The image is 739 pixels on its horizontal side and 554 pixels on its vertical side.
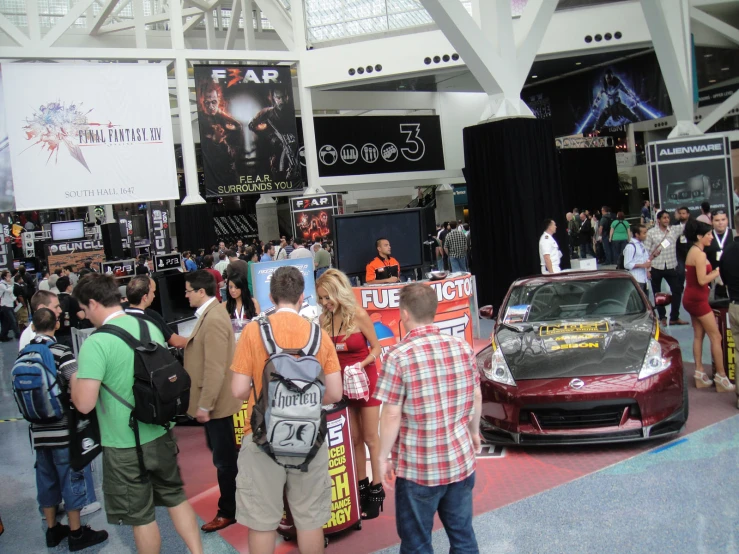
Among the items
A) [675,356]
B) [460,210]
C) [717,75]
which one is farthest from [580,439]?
[460,210]

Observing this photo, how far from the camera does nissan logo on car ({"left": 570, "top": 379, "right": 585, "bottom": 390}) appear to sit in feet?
16.8

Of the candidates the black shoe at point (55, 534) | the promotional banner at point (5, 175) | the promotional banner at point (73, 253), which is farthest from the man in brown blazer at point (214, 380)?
the promotional banner at point (73, 253)

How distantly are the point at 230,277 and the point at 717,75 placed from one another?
26.9 m

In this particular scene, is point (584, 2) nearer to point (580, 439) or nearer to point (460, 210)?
point (460, 210)

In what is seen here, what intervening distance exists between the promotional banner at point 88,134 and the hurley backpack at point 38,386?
50.2 ft

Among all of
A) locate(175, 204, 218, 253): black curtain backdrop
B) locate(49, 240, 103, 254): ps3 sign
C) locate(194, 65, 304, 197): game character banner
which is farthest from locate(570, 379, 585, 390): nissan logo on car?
locate(49, 240, 103, 254): ps3 sign

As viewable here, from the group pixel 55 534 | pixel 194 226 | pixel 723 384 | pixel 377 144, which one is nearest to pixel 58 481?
pixel 55 534

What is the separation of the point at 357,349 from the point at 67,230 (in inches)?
895

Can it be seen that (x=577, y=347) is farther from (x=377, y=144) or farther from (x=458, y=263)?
(x=377, y=144)

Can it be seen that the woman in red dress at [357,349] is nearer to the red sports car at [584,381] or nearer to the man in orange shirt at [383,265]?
the red sports car at [584,381]

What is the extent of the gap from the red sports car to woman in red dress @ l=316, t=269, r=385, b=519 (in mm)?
1291

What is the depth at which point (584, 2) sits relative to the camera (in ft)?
68.5

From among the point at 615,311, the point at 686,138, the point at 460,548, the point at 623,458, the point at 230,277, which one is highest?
the point at 686,138

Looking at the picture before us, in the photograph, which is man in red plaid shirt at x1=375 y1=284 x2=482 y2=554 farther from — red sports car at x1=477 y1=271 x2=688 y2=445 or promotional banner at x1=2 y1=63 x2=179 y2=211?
promotional banner at x1=2 y1=63 x2=179 y2=211
